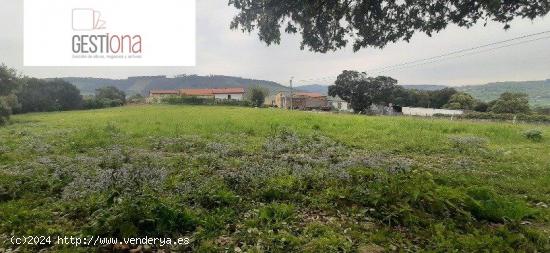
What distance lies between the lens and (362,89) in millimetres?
84625

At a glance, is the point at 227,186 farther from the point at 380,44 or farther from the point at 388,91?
the point at 388,91

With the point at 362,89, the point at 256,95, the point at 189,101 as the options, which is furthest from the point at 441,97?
the point at 189,101

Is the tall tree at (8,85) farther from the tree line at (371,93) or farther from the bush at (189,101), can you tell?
the tree line at (371,93)

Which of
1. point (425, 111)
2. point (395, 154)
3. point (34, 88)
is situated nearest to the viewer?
point (395, 154)

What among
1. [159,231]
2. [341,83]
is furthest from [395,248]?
[341,83]

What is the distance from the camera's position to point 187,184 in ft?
27.8

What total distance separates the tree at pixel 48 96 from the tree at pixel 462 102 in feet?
279

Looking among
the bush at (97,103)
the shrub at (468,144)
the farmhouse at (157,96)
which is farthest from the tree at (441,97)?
the bush at (97,103)

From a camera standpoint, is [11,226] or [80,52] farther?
[80,52]

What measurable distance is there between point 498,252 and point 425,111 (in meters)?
76.6

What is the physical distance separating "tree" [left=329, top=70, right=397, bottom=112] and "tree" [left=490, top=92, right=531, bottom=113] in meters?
23.6

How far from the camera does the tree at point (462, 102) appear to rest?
8181 cm

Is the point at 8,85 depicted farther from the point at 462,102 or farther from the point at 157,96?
the point at 462,102

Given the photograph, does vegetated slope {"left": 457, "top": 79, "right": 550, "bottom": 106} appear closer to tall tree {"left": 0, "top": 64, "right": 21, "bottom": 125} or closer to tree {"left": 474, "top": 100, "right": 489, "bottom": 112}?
tree {"left": 474, "top": 100, "right": 489, "bottom": 112}
